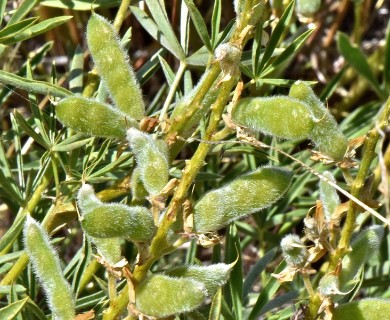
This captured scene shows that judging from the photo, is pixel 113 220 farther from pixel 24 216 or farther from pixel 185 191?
pixel 24 216

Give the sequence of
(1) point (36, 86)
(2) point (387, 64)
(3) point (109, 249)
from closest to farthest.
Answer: (3) point (109, 249)
(1) point (36, 86)
(2) point (387, 64)

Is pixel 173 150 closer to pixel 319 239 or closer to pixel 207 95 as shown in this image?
pixel 207 95

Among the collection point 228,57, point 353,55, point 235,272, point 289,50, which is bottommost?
point 235,272

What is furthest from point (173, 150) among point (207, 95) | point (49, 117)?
point (49, 117)

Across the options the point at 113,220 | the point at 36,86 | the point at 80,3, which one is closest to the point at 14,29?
the point at 36,86

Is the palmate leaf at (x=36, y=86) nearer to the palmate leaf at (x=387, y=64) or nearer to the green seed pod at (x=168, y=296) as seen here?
the green seed pod at (x=168, y=296)

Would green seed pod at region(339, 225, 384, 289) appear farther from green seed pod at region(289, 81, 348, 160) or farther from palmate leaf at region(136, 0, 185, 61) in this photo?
palmate leaf at region(136, 0, 185, 61)

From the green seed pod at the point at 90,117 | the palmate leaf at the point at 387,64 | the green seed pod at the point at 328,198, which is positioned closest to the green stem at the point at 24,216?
the green seed pod at the point at 90,117
